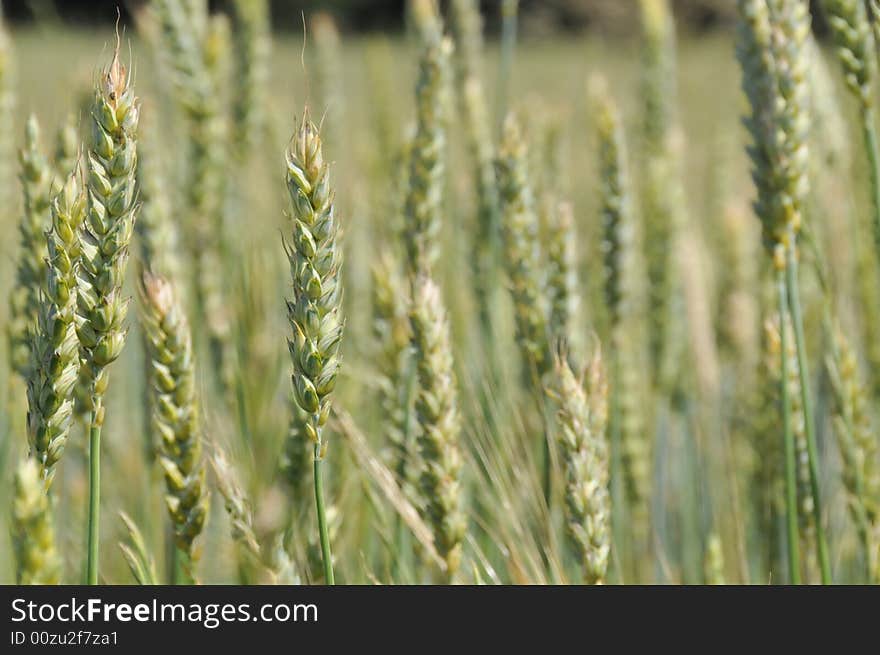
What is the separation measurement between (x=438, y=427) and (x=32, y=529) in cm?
22

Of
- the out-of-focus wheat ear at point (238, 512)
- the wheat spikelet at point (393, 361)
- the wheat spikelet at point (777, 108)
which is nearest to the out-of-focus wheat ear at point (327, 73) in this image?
the wheat spikelet at point (393, 361)

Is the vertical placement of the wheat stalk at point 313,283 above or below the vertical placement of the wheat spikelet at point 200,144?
below

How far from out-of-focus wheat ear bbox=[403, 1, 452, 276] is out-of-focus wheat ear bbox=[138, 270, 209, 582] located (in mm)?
272

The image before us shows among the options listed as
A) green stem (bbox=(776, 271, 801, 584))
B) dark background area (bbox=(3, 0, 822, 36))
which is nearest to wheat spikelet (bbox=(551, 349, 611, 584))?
green stem (bbox=(776, 271, 801, 584))

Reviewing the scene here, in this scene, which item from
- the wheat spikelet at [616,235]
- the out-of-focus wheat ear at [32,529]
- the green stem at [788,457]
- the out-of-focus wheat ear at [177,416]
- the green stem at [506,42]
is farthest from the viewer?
the green stem at [506,42]

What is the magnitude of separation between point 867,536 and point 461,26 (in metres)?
0.69

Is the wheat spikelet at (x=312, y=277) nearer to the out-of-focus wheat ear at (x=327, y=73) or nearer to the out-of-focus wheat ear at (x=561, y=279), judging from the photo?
the out-of-focus wheat ear at (x=561, y=279)

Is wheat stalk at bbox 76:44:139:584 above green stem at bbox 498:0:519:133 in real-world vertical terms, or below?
below

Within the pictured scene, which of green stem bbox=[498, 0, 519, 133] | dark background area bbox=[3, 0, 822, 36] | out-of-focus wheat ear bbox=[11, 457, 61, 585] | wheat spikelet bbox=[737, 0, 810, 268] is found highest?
dark background area bbox=[3, 0, 822, 36]

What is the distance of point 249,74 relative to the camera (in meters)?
1.01

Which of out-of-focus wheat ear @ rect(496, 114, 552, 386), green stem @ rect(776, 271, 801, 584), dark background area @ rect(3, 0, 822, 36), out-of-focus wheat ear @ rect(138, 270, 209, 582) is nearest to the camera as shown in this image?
out-of-focus wheat ear @ rect(138, 270, 209, 582)

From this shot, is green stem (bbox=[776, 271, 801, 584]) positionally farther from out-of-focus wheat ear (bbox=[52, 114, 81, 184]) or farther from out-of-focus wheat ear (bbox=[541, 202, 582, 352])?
out-of-focus wheat ear (bbox=[52, 114, 81, 184])

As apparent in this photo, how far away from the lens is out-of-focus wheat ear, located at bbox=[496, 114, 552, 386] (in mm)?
699

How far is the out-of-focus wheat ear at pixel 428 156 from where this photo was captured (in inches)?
28.5
